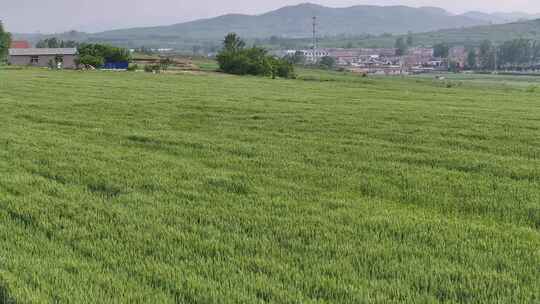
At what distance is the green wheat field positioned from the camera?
516 cm

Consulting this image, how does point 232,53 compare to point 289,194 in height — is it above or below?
above

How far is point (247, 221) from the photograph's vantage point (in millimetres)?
6934

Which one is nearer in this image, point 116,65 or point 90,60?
point 90,60

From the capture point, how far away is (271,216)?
7.12 metres

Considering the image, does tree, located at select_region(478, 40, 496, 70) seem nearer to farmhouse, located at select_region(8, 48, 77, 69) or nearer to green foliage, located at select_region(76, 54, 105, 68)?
farmhouse, located at select_region(8, 48, 77, 69)

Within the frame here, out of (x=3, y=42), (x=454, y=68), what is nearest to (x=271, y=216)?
(x=3, y=42)

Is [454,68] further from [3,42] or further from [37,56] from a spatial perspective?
[3,42]

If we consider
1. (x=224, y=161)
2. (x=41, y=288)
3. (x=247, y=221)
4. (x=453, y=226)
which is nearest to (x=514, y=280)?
(x=453, y=226)

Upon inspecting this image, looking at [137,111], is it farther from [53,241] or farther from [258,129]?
[53,241]

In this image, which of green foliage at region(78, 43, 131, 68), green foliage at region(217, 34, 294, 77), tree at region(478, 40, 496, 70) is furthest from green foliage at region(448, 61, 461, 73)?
green foliage at region(78, 43, 131, 68)

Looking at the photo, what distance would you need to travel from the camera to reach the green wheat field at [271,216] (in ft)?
16.9

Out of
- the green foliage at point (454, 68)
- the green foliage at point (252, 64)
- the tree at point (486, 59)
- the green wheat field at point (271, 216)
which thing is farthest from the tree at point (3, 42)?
the tree at point (486, 59)

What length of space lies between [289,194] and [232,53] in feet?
219

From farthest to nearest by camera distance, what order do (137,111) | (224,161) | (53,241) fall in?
(137,111) < (224,161) < (53,241)
